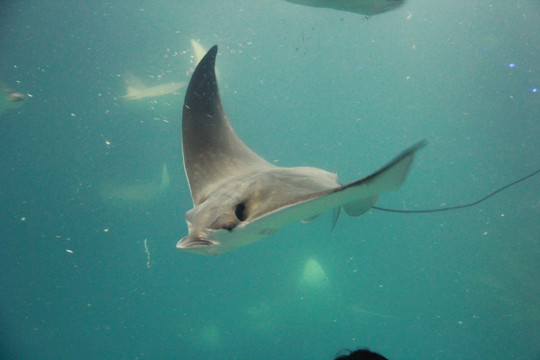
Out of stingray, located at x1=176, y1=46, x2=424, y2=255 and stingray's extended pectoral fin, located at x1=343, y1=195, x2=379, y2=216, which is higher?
stingray, located at x1=176, y1=46, x2=424, y2=255

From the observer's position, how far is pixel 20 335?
31.3ft

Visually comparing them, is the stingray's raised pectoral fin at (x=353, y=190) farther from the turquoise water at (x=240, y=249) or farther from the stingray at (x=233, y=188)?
the turquoise water at (x=240, y=249)

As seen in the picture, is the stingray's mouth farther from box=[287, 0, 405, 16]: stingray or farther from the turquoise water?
the turquoise water

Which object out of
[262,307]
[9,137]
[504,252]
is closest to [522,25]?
[504,252]

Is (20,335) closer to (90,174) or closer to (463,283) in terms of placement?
(90,174)

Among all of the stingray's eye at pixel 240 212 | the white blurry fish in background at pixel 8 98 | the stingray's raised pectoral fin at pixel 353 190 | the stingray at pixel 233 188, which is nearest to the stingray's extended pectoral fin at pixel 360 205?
the stingray at pixel 233 188

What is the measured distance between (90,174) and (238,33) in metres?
11.0

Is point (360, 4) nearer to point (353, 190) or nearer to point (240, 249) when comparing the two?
point (353, 190)

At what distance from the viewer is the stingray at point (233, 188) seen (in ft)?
5.36

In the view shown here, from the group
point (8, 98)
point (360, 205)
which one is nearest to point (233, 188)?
point (360, 205)

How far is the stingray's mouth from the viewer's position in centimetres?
151

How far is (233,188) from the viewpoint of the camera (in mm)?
2096

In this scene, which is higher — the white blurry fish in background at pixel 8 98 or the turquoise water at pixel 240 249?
the white blurry fish in background at pixel 8 98

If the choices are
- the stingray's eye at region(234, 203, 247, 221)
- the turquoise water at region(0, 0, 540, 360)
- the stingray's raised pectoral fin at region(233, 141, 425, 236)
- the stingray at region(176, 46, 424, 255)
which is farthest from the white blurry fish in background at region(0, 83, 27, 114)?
the stingray's raised pectoral fin at region(233, 141, 425, 236)
